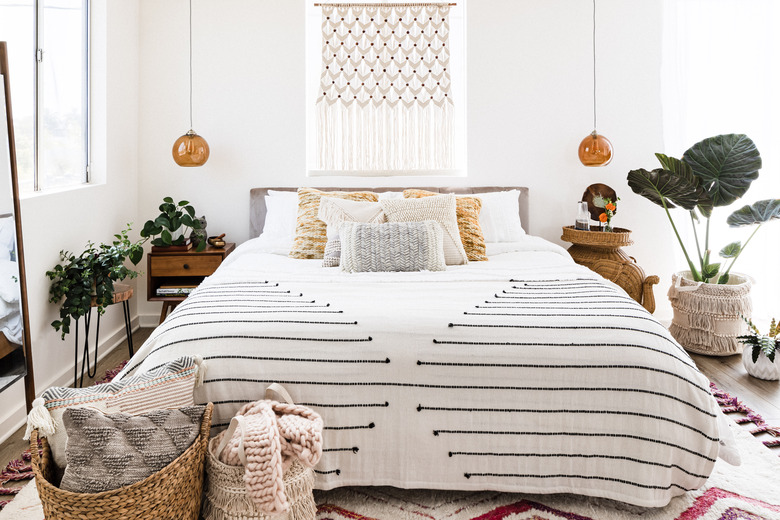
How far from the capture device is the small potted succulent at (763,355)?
3190mm

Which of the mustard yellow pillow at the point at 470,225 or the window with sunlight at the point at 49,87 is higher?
the window with sunlight at the point at 49,87

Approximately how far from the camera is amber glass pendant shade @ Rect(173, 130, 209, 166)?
12.8 ft

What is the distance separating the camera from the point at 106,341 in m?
3.71

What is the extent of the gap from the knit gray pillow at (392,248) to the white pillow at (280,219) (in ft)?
2.54

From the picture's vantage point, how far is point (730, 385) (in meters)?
3.18

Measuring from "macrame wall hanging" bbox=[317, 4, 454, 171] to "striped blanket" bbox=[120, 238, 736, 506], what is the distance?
8.05 feet

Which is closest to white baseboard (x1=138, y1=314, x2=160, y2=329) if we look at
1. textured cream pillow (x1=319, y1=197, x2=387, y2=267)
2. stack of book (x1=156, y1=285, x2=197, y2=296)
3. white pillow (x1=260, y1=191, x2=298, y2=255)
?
stack of book (x1=156, y1=285, x2=197, y2=296)

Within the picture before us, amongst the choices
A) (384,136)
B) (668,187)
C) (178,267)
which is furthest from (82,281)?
(668,187)

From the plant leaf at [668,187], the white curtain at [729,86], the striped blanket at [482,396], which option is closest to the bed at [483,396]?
the striped blanket at [482,396]

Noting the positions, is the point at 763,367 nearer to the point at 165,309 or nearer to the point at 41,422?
the point at 41,422

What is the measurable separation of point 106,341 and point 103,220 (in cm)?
75

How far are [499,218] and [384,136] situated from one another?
1102 mm

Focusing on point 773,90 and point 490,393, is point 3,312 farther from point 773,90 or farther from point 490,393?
point 773,90

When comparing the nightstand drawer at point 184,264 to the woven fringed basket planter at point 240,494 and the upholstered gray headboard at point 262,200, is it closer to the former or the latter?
the upholstered gray headboard at point 262,200
